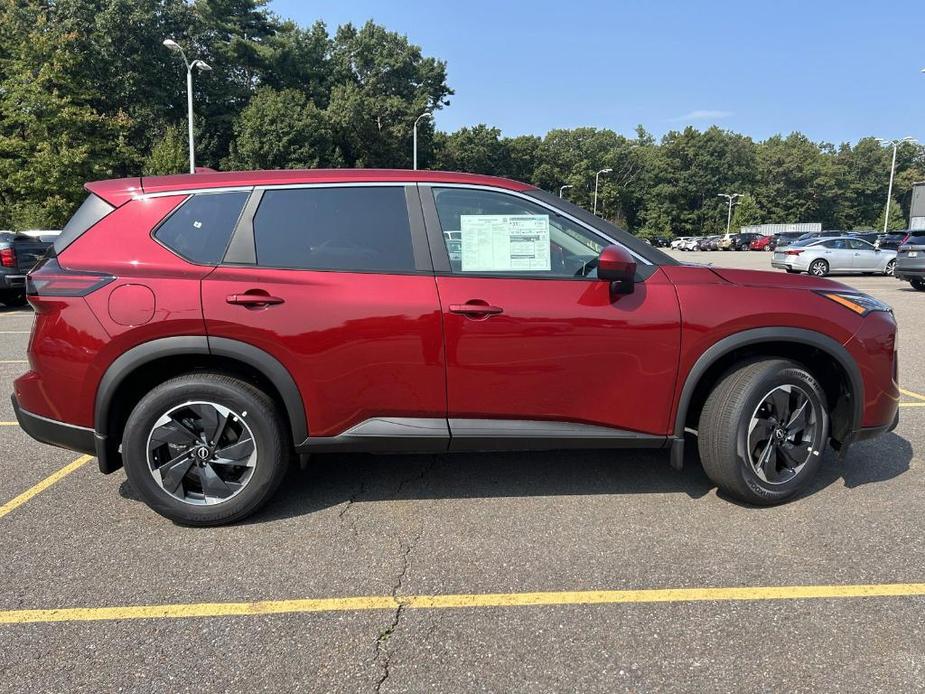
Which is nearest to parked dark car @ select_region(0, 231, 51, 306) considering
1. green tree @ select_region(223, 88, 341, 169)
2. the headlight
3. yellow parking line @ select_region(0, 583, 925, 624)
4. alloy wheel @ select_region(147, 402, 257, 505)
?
alloy wheel @ select_region(147, 402, 257, 505)

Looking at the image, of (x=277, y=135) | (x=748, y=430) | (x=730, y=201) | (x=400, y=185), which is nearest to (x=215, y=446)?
(x=400, y=185)

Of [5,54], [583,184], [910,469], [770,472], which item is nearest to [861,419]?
[770,472]

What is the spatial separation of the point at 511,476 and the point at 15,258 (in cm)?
1156

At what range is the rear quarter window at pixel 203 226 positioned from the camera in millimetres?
3174

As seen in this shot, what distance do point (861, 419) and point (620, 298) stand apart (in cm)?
155

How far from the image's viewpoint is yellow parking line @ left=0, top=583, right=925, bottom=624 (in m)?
2.58

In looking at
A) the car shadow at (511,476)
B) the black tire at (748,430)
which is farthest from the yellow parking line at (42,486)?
the black tire at (748,430)

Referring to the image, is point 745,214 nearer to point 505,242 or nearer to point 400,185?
point 505,242

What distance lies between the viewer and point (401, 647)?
2.38m

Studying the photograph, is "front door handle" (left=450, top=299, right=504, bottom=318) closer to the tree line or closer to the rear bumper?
the rear bumper

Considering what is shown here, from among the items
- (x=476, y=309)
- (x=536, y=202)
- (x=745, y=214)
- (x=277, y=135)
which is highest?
(x=277, y=135)

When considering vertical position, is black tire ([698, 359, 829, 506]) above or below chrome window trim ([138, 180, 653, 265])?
below

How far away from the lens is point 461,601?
2668mm

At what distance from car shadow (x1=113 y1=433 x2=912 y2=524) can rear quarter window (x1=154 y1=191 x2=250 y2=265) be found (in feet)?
4.62
